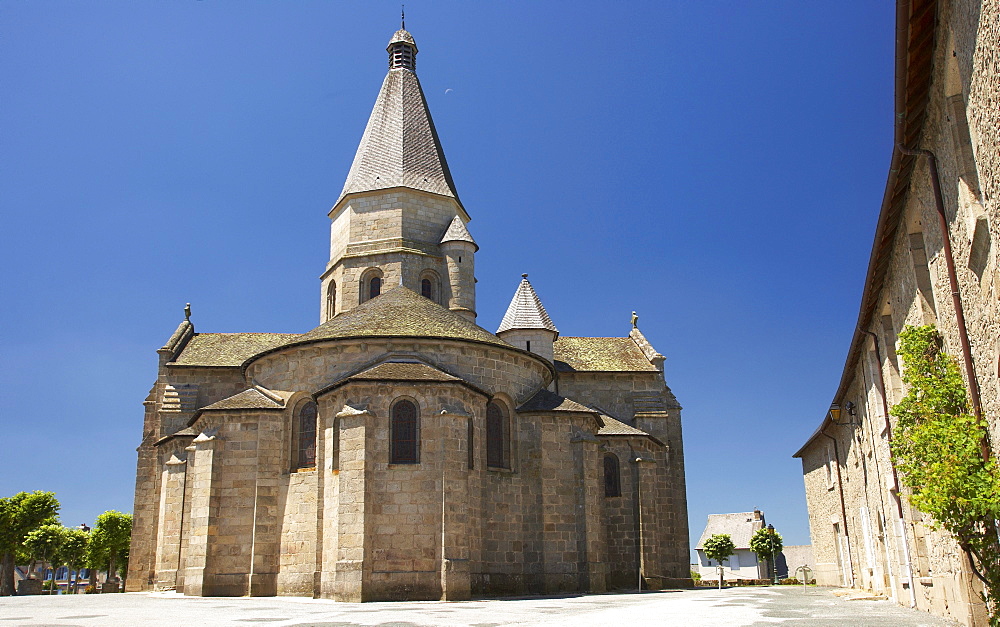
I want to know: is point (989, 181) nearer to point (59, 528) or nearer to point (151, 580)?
point (151, 580)

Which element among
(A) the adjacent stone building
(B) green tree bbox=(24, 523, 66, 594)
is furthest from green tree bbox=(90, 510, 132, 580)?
(A) the adjacent stone building

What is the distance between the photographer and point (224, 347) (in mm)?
34250

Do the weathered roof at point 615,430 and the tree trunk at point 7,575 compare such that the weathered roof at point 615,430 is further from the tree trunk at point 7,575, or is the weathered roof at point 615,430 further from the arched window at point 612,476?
the tree trunk at point 7,575

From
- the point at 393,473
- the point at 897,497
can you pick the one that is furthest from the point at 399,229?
the point at 897,497

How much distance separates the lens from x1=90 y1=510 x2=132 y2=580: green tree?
45.3 meters

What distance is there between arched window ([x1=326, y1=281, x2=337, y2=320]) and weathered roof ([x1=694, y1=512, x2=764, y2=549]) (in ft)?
139

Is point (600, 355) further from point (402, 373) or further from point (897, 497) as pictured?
point (897, 497)

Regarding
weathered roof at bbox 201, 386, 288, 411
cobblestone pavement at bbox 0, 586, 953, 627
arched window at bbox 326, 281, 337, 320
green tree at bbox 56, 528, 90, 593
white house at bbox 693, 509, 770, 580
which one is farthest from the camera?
white house at bbox 693, 509, 770, 580

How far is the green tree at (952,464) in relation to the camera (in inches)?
372

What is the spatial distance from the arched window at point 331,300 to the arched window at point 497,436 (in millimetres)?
13039

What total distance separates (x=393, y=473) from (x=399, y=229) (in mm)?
16017

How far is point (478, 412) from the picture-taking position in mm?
24547

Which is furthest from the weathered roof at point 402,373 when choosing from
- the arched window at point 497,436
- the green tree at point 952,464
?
the green tree at point 952,464

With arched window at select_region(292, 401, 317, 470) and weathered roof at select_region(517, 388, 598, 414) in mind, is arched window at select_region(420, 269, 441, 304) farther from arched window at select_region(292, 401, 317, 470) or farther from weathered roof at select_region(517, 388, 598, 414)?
arched window at select_region(292, 401, 317, 470)
